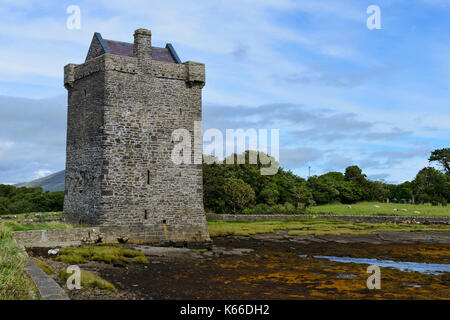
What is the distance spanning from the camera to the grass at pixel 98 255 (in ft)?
63.1

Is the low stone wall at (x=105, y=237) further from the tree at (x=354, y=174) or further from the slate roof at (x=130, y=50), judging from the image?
the tree at (x=354, y=174)

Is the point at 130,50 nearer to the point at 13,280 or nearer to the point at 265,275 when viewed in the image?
the point at 265,275

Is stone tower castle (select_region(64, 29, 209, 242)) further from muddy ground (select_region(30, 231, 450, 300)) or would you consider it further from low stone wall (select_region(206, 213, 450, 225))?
low stone wall (select_region(206, 213, 450, 225))

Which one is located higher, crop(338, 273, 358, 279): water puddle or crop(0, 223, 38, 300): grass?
crop(0, 223, 38, 300): grass

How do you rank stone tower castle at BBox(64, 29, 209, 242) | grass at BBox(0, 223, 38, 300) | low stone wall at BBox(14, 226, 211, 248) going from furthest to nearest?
stone tower castle at BBox(64, 29, 209, 242), low stone wall at BBox(14, 226, 211, 248), grass at BBox(0, 223, 38, 300)

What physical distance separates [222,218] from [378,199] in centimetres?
4307

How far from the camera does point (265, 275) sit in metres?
19.1

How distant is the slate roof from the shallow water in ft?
51.1

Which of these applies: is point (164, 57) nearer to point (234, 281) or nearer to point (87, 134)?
point (87, 134)

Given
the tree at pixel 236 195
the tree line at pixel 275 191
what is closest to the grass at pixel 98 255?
the tree line at pixel 275 191

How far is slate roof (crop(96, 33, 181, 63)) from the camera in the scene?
27.5 m

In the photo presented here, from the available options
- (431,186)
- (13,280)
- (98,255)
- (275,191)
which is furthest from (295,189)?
(13,280)

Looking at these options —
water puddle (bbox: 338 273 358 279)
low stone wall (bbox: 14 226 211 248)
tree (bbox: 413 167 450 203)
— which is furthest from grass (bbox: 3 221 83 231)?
tree (bbox: 413 167 450 203)

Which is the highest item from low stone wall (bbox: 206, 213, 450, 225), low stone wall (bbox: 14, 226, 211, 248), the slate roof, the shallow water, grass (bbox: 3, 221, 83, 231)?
the slate roof
